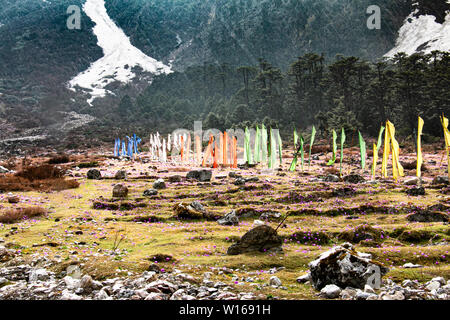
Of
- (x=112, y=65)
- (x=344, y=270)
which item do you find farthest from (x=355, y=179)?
(x=112, y=65)

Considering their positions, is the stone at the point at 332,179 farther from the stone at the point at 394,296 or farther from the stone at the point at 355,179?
the stone at the point at 394,296

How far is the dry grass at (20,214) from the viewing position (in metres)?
13.8

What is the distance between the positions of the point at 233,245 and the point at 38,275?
5.34 m

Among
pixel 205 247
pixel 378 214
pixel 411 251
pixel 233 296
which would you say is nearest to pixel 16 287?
pixel 233 296

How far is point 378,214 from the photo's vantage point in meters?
15.3

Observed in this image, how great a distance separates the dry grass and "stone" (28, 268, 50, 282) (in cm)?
766

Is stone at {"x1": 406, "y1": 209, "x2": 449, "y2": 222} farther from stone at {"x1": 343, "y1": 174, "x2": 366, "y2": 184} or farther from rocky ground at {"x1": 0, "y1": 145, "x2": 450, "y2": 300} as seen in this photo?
stone at {"x1": 343, "y1": 174, "x2": 366, "y2": 184}

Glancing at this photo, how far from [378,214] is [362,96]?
2715 inches

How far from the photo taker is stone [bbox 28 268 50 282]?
24.4 ft

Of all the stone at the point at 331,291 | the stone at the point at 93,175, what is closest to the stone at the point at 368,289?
the stone at the point at 331,291

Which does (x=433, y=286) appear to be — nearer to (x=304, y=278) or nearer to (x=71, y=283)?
(x=304, y=278)

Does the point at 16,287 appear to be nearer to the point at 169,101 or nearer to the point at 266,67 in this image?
the point at 266,67

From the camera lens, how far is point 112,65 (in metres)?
171

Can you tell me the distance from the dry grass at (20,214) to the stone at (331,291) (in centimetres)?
1346
